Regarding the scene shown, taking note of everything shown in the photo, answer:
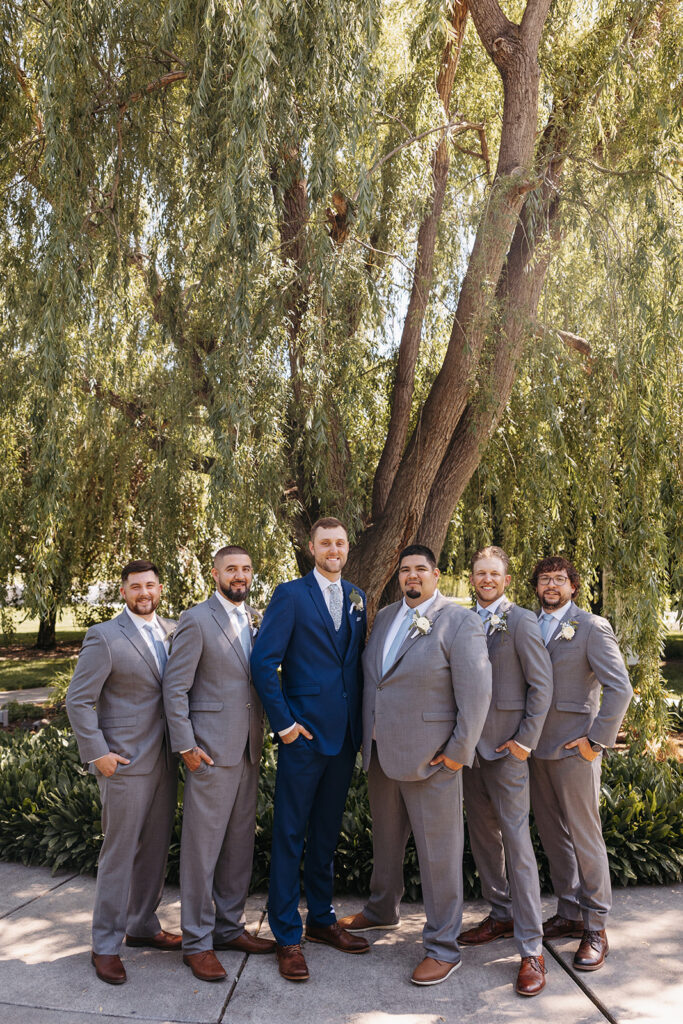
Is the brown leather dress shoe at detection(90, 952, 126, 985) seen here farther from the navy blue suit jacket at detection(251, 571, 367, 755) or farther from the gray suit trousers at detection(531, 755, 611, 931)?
the gray suit trousers at detection(531, 755, 611, 931)

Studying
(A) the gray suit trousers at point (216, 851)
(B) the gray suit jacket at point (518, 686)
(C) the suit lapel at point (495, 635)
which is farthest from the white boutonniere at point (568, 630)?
(A) the gray suit trousers at point (216, 851)

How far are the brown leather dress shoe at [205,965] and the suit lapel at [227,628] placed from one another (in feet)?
4.16

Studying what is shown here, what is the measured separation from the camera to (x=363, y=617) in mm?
4445

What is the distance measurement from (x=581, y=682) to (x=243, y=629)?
167 cm

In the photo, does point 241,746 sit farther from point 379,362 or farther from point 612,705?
point 379,362

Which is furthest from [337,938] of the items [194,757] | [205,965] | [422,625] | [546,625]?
[546,625]

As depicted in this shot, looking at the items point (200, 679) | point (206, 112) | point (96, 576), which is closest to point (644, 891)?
point (200, 679)

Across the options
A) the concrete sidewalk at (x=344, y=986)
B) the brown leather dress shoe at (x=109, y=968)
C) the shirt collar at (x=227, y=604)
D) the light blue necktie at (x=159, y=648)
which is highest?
the shirt collar at (x=227, y=604)

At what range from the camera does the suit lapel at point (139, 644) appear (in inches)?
163

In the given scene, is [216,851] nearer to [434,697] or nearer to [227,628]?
[227,628]

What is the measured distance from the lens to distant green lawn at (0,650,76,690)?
1372 cm

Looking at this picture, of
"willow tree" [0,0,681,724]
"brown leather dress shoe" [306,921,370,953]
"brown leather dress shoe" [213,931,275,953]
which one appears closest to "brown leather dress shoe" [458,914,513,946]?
"brown leather dress shoe" [306,921,370,953]

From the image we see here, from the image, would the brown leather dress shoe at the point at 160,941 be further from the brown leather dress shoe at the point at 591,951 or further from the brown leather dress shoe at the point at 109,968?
the brown leather dress shoe at the point at 591,951

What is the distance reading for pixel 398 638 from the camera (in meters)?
4.22
